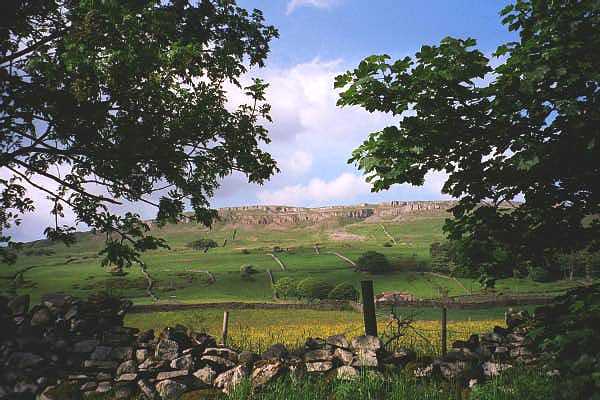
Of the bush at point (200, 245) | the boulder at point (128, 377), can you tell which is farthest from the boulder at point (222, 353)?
the bush at point (200, 245)

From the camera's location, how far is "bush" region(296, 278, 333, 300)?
66.4 meters

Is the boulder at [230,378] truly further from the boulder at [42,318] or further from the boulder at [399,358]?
the boulder at [42,318]

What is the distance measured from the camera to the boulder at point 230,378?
8922 millimetres

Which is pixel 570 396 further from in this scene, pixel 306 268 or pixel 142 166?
pixel 306 268

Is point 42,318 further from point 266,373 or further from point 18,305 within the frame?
point 266,373

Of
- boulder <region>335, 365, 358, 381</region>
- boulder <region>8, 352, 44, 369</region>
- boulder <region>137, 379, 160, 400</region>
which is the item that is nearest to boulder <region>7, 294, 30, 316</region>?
boulder <region>8, 352, 44, 369</region>

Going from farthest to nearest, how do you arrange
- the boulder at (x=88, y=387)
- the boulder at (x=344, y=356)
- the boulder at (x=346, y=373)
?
the boulder at (x=88, y=387), the boulder at (x=344, y=356), the boulder at (x=346, y=373)

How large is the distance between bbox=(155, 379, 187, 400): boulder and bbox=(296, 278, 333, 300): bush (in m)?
57.8

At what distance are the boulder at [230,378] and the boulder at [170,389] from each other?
2.53ft

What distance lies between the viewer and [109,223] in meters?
12.5

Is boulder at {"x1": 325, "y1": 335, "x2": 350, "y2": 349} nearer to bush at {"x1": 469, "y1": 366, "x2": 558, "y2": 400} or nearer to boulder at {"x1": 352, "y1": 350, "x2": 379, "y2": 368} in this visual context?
boulder at {"x1": 352, "y1": 350, "x2": 379, "y2": 368}

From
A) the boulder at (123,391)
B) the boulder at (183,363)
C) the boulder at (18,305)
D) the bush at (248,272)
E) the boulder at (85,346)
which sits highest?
the boulder at (18,305)

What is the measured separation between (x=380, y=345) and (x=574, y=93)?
6.44 m

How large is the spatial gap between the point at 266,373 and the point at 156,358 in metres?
2.99
